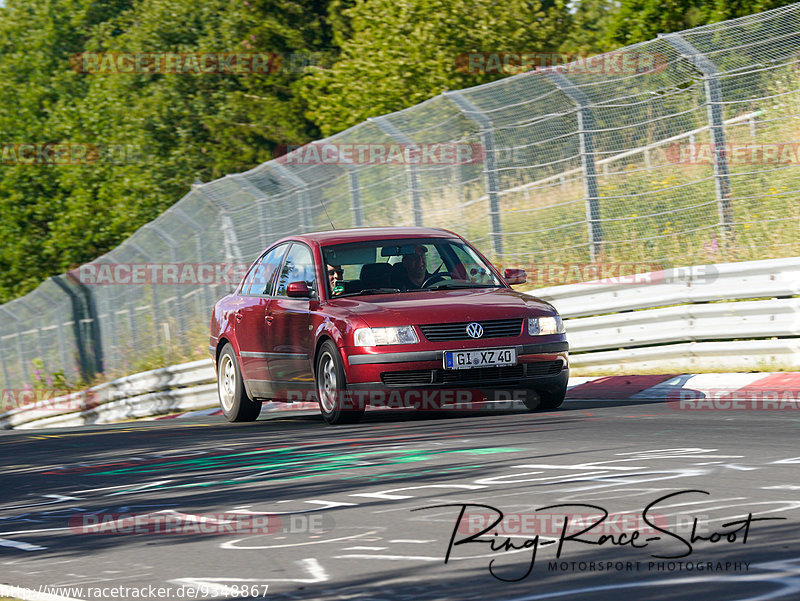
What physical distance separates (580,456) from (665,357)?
552cm

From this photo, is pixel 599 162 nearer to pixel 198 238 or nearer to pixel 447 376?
pixel 447 376

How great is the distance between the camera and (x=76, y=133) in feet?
194

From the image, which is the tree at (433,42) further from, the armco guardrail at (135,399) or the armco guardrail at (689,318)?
the armco guardrail at (689,318)

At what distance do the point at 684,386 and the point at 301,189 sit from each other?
959cm

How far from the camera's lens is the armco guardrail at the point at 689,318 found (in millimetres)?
12406

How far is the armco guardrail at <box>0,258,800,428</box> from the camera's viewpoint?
12406mm

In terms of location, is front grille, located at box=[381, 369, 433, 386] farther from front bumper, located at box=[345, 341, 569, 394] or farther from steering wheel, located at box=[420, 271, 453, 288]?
steering wheel, located at box=[420, 271, 453, 288]

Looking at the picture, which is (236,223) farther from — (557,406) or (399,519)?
(399,519)

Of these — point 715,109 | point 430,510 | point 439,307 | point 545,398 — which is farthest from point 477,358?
point 715,109

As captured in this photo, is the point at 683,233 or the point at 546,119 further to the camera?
the point at 546,119

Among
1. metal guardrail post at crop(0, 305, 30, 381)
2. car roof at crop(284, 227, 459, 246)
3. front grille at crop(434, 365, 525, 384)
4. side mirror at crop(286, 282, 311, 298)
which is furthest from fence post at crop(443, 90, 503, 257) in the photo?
metal guardrail post at crop(0, 305, 30, 381)

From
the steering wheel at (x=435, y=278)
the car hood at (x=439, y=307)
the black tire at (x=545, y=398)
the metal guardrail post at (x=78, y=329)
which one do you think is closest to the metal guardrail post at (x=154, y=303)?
the metal guardrail post at (x=78, y=329)

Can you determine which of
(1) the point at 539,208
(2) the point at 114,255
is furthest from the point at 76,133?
(1) the point at 539,208

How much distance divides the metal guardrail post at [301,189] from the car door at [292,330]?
772 cm
